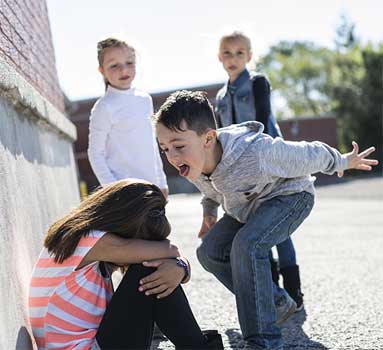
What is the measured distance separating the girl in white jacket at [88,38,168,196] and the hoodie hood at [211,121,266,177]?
1.06m

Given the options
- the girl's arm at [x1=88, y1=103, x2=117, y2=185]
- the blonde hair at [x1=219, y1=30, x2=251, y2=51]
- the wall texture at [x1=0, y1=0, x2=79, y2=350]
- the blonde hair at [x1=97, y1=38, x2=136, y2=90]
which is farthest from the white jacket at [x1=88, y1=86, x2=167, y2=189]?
the blonde hair at [x1=219, y1=30, x2=251, y2=51]

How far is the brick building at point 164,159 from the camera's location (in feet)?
99.2

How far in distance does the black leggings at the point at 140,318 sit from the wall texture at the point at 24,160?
1.20ft

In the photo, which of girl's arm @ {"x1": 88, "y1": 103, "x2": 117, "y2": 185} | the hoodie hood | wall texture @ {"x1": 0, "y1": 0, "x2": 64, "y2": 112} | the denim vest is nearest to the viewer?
the hoodie hood

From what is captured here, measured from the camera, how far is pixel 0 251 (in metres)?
2.68

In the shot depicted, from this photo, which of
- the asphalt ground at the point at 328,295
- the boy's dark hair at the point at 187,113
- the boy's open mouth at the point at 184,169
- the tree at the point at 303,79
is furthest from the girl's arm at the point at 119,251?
the tree at the point at 303,79

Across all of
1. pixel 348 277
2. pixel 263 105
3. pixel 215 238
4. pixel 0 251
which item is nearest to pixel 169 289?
pixel 0 251

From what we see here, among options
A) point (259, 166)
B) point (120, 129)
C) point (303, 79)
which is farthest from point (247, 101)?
A: point (303, 79)

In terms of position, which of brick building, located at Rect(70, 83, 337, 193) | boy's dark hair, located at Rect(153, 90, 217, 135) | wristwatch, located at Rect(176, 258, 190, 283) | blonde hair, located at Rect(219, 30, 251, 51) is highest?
blonde hair, located at Rect(219, 30, 251, 51)

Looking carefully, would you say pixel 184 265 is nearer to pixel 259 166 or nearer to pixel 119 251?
pixel 119 251

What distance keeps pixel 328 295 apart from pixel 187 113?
2298 mm

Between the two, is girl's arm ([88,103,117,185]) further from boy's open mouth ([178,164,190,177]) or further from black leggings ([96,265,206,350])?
black leggings ([96,265,206,350])

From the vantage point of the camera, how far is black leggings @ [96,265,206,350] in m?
2.79

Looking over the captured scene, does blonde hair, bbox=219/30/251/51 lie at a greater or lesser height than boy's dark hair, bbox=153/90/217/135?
greater
